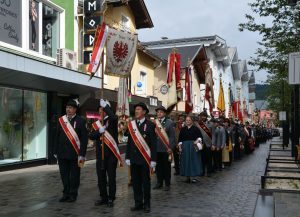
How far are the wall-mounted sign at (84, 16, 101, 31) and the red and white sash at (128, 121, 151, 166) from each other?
10.0 m

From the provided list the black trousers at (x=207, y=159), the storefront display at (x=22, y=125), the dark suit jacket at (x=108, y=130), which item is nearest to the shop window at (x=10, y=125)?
the storefront display at (x=22, y=125)

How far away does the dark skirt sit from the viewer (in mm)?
11703

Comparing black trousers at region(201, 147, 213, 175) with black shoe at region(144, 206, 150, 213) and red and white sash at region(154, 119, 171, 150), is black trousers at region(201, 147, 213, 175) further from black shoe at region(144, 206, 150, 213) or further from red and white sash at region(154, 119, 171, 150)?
black shoe at region(144, 206, 150, 213)

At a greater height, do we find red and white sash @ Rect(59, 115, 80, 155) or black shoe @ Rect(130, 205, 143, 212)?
red and white sash @ Rect(59, 115, 80, 155)

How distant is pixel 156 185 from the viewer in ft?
35.4

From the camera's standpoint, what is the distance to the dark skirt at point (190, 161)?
38.4 ft

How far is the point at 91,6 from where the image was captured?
17547 millimetres

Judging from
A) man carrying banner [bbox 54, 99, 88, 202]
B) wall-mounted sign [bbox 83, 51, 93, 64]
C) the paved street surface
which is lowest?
the paved street surface

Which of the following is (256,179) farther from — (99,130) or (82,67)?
(82,67)

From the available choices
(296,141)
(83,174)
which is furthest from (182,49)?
(83,174)

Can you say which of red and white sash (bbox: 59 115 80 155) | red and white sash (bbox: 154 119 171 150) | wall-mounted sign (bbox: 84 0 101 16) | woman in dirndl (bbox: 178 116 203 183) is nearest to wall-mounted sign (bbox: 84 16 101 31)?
wall-mounted sign (bbox: 84 0 101 16)

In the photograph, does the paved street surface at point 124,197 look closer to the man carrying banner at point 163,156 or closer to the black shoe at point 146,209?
the black shoe at point 146,209

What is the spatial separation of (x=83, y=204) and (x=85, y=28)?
1037 cm

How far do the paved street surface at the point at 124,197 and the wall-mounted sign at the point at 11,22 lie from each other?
396cm
